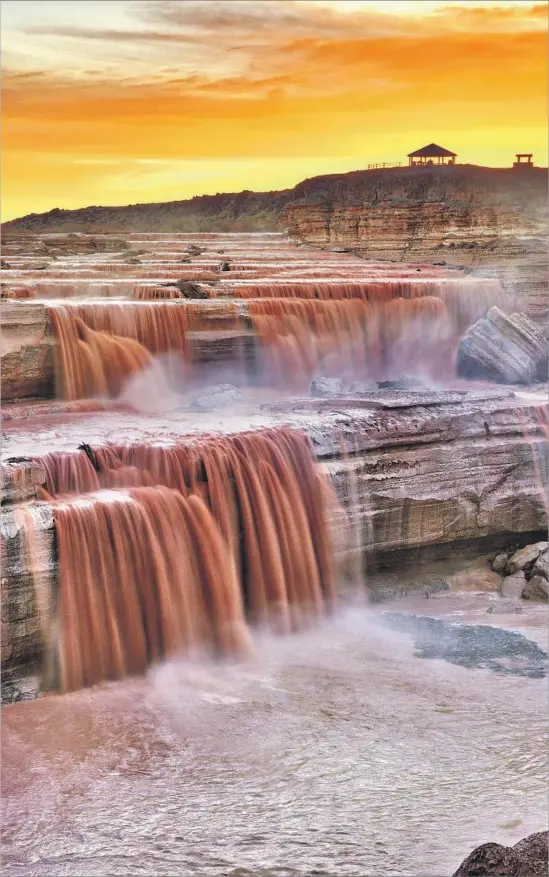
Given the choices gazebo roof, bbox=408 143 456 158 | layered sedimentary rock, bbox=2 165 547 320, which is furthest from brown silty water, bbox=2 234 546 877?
gazebo roof, bbox=408 143 456 158

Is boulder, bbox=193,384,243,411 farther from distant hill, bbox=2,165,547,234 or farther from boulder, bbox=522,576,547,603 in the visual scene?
distant hill, bbox=2,165,547,234

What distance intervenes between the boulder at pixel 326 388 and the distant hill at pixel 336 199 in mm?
24341

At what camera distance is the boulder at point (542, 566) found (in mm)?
12695

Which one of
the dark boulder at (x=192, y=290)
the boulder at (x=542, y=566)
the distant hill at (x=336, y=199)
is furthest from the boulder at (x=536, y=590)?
the distant hill at (x=336, y=199)

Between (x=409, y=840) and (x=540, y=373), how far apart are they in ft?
36.7

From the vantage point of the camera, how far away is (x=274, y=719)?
877 centimetres

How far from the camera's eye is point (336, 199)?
1753 inches

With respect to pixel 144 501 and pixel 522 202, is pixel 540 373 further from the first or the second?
pixel 522 202

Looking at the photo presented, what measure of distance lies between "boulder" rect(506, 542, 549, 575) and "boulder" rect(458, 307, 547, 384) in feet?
14.0

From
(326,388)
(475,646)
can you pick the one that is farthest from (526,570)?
(326,388)

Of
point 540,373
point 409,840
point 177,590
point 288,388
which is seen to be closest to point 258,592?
point 177,590

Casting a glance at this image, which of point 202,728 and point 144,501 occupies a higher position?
point 144,501

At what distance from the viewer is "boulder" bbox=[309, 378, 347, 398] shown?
15295mm

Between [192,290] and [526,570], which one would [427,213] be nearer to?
[192,290]
